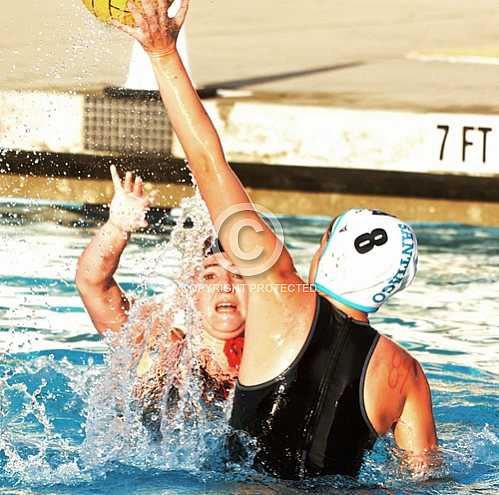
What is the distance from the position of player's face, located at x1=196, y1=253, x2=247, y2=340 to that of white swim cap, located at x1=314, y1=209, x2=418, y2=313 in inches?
30.4

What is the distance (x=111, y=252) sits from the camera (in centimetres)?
418

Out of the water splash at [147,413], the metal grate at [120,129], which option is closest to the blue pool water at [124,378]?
the water splash at [147,413]

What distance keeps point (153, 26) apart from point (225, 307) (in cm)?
133

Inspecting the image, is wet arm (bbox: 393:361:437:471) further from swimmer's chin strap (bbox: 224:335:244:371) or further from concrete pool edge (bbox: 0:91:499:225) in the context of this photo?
concrete pool edge (bbox: 0:91:499:225)

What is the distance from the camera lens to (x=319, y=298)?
3.43 metres

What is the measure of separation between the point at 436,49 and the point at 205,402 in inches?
279

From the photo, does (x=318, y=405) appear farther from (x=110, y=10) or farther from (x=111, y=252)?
(x=110, y=10)

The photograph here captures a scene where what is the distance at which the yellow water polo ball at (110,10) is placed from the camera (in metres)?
4.55

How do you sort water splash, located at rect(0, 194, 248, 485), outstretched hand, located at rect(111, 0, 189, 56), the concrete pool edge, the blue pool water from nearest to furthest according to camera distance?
outstretched hand, located at rect(111, 0, 189, 56) → the blue pool water → water splash, located at rect(0, 194, 248, 485) → the concrete pool edge

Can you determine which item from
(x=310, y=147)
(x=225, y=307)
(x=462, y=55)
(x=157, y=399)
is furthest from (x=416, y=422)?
(x=462, y=55)

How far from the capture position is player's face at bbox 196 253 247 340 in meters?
4.24

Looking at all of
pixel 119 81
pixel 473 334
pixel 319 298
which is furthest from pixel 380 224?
pixel 119 81

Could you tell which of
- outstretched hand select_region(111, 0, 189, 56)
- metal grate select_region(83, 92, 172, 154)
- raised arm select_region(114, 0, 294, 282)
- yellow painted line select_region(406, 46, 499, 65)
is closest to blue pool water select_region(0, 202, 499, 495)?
metal grate select_region(83, 92, 172, 154)

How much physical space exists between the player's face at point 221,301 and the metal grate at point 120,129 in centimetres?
370
